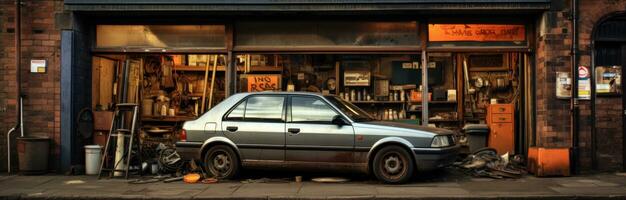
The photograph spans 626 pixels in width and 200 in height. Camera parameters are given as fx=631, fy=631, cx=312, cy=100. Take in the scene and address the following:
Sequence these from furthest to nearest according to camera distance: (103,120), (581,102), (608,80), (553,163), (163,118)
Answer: (163,118) → (103,120) → (608,80) → (581,102) → (553,163)

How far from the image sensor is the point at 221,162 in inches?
421

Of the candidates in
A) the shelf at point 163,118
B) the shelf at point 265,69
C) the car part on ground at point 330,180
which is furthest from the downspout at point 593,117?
the shelf at point 163,118

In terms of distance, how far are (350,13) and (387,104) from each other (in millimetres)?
2702

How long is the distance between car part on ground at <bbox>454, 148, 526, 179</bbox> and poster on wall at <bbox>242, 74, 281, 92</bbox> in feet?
13.7

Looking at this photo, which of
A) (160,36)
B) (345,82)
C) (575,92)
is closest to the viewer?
(575,92)

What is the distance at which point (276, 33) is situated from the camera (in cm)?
1235

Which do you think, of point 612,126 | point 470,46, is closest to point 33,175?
point 470,46

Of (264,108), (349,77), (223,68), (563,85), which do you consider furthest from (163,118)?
(563,85)

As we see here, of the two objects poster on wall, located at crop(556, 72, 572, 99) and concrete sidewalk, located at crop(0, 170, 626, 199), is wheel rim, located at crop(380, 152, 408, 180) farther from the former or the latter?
poster on wall, located at crop(556, 72, 572, 99)

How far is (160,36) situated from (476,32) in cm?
619

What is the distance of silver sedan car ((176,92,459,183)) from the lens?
10.1 m

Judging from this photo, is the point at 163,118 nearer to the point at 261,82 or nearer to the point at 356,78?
the point at 261,82

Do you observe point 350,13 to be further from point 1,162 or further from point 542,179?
point 1,162

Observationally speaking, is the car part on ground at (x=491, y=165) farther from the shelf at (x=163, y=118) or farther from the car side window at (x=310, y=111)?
the shelf at (x=163, y=118)
